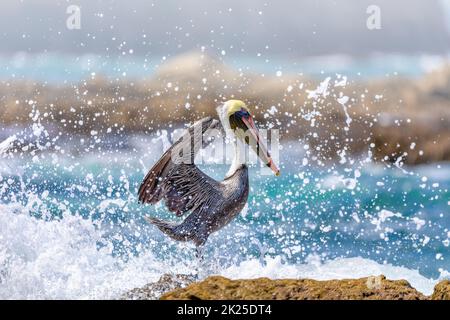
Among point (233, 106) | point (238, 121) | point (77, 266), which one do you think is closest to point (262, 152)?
point (238, 121)

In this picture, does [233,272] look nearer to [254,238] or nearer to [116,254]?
[254,238]

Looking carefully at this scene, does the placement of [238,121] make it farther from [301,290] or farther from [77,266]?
[301,290]

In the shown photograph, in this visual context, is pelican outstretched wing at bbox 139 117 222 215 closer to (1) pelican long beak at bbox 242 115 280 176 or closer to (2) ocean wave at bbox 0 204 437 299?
(1) pelican long beak at bbox 242 115 280 176

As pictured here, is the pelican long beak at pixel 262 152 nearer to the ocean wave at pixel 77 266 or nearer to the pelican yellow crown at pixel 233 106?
the pelican yellow crown at pixel 233 106

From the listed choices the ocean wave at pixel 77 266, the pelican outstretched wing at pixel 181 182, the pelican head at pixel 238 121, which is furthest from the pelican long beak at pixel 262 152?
the ocean wave at pixel 77 266

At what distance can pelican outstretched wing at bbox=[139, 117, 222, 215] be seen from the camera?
6.04 meters

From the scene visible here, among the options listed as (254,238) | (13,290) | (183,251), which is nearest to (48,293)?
(13,290)

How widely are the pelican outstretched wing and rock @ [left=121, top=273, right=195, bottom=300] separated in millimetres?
646

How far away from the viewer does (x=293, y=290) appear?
4742 millimetres

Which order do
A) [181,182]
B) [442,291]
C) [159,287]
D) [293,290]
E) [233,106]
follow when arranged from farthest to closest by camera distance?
[233,106] → [181,182] → [159,287] → [442,291] → [293,290]

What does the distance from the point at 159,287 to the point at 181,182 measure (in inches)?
37.9

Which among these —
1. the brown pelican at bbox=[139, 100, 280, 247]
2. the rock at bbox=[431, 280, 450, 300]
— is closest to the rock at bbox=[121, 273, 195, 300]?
the brown pelican at bbox=[139, 100, 280, 247]

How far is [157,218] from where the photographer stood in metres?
6.25

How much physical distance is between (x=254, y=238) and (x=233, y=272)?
45 centimetres
